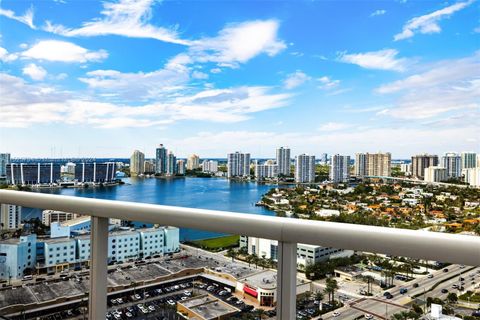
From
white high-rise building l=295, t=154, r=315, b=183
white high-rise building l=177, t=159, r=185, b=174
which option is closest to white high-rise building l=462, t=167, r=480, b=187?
white high-rise building l=295, t=154, r=315, b=183

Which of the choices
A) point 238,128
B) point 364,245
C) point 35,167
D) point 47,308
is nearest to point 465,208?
point 364,245

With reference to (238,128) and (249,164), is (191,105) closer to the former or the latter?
(238,128)

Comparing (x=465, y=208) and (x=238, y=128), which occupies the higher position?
(x=238, y=128)

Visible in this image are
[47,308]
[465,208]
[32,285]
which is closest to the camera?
[47,308]

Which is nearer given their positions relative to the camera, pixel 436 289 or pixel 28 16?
pixel 436 289

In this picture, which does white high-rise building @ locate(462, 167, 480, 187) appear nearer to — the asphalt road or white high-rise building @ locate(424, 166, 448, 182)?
white high-rise building @ locate(424, 166, 448, 182)

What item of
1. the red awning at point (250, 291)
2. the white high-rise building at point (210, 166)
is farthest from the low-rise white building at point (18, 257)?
the white high-rise building at point (210, 166)
